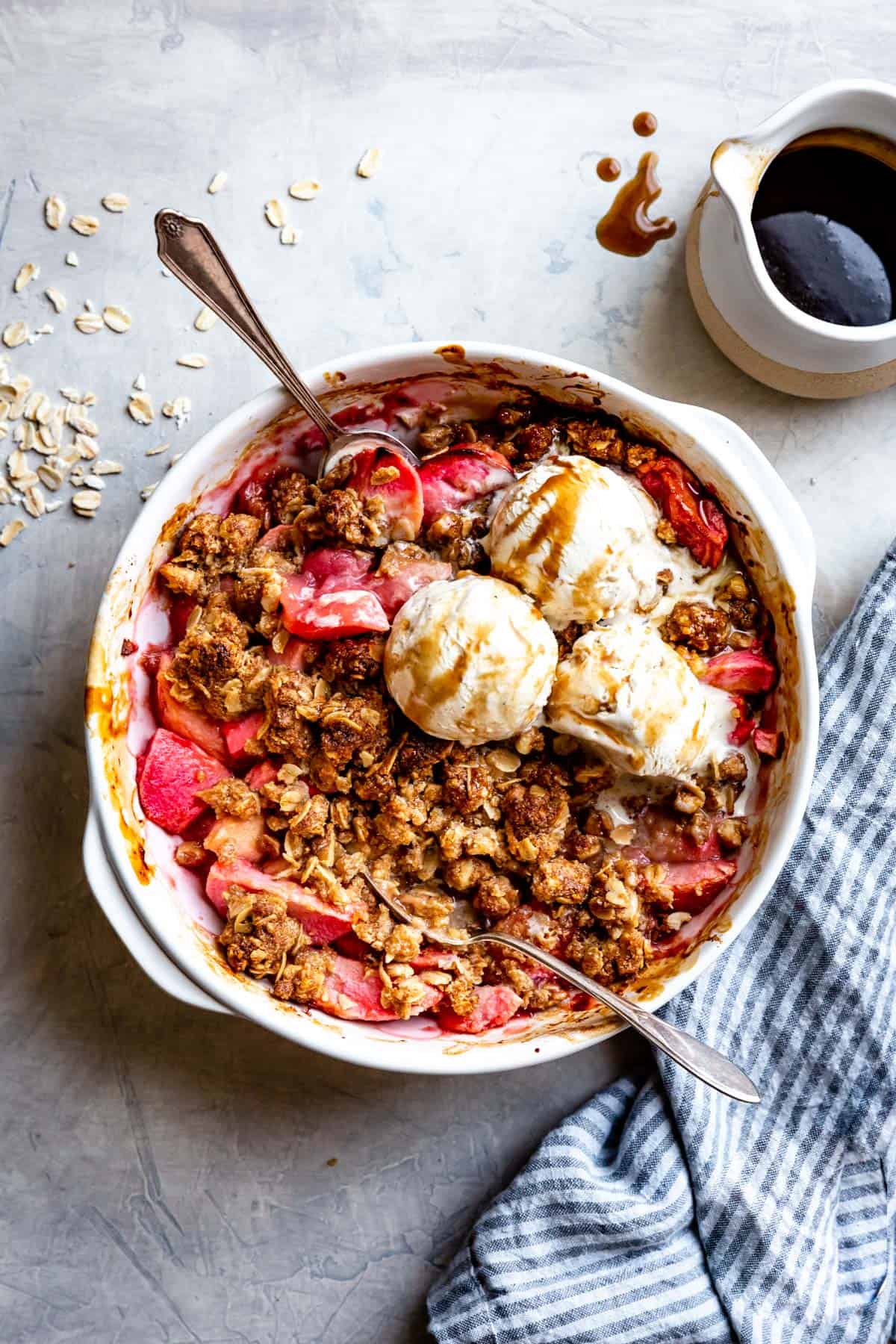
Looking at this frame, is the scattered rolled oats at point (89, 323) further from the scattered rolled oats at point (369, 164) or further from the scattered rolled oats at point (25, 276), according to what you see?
the scattered rolled oats at point (369, 164)

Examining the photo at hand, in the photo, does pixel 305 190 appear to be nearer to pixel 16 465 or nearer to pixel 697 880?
pixel 16 465

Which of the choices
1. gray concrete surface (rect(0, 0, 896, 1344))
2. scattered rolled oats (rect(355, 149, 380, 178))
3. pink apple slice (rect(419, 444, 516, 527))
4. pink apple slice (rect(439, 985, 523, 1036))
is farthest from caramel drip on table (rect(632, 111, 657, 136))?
pink apple slice (rect(439, 985, 523, 1036))

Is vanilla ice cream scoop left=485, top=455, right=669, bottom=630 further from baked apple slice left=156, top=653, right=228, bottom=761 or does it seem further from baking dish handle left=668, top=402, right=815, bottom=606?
baked apple slice left=156, top=653, right=228, bottom=761

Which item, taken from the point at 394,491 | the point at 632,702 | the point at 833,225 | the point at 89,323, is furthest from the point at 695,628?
the point at 89,323

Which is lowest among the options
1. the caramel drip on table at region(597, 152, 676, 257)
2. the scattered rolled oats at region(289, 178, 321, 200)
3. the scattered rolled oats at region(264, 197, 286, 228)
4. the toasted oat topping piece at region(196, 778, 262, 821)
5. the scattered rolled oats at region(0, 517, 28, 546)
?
the toasted oat topping piece at region(196, 778, 262, 821)

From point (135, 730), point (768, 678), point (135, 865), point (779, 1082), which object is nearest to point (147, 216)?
point (135, 730)

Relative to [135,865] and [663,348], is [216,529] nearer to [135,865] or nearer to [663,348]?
[135,865]
